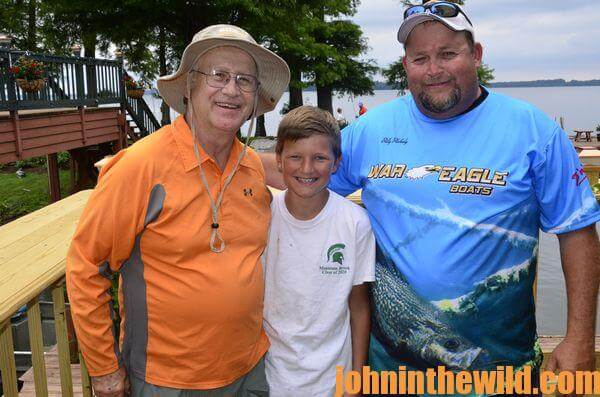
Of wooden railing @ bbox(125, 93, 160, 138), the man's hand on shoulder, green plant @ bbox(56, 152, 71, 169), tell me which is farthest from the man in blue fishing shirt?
green plant @ bbox(56, 152, 71, 169)

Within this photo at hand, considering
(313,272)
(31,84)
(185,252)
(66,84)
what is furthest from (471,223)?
(66,84)

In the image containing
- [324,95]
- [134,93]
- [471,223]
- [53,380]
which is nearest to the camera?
[471,223]

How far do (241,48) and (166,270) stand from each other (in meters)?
1.05

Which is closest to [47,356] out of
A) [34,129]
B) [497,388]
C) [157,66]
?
[497,388]

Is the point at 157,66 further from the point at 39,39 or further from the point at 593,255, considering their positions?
the point at 593,255

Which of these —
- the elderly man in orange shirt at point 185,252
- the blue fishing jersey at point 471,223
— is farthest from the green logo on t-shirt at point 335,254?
the elderly man in orange shirt at point 185,252

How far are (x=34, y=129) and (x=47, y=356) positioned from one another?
9063mm

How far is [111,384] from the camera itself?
7.14ft

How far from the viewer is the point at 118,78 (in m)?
17.2

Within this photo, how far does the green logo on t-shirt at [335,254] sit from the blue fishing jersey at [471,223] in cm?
20

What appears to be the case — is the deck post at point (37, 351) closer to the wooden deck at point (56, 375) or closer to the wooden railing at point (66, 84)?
the wooden deck at point (56, 375)

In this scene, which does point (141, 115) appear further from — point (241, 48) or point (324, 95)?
point (241, 48)

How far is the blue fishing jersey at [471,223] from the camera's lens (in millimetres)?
2250

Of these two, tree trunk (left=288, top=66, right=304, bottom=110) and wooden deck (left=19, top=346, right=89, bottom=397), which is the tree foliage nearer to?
tree trunk (left=288, top=66, right=304, bottom=110)
